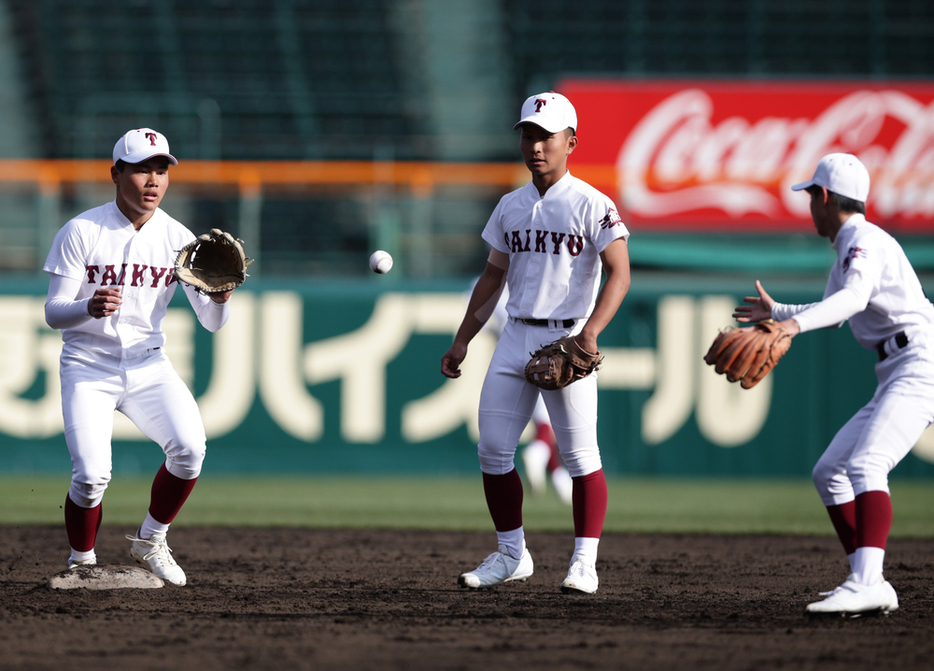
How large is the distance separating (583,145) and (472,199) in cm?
176

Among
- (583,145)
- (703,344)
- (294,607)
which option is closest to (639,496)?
(703,344)

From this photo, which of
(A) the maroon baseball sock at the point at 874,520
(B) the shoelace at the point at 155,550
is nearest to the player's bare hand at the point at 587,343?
(A) the maroon baseball sock at the point at 874,520

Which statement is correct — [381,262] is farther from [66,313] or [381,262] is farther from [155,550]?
[155,550]

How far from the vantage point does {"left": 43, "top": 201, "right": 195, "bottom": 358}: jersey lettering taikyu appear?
5020mm

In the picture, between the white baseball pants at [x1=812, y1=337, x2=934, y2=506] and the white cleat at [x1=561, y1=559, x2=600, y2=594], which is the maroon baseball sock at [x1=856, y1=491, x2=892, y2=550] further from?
the white cleat at [x1=561, y1=559, x2=600, y2=594]

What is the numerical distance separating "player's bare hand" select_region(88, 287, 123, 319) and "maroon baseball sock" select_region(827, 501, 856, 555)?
3.09 meters

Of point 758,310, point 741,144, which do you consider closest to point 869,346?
point 758,310

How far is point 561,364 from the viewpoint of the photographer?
16.0 ft

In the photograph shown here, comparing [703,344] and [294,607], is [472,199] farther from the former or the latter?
[294,607]

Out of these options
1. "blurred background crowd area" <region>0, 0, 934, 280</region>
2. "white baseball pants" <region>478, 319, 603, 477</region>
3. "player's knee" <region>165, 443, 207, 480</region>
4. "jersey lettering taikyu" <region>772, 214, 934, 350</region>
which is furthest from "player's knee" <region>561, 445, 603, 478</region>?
"blurred background crowd area" <region>0, 0, 934, 280</region>

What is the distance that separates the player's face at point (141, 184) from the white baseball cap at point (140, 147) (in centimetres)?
4

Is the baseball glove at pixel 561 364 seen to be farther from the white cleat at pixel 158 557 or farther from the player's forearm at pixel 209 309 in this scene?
the white cleat at pixel 158 557

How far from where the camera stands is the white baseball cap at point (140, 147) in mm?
5023

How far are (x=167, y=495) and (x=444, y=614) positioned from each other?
158cm
